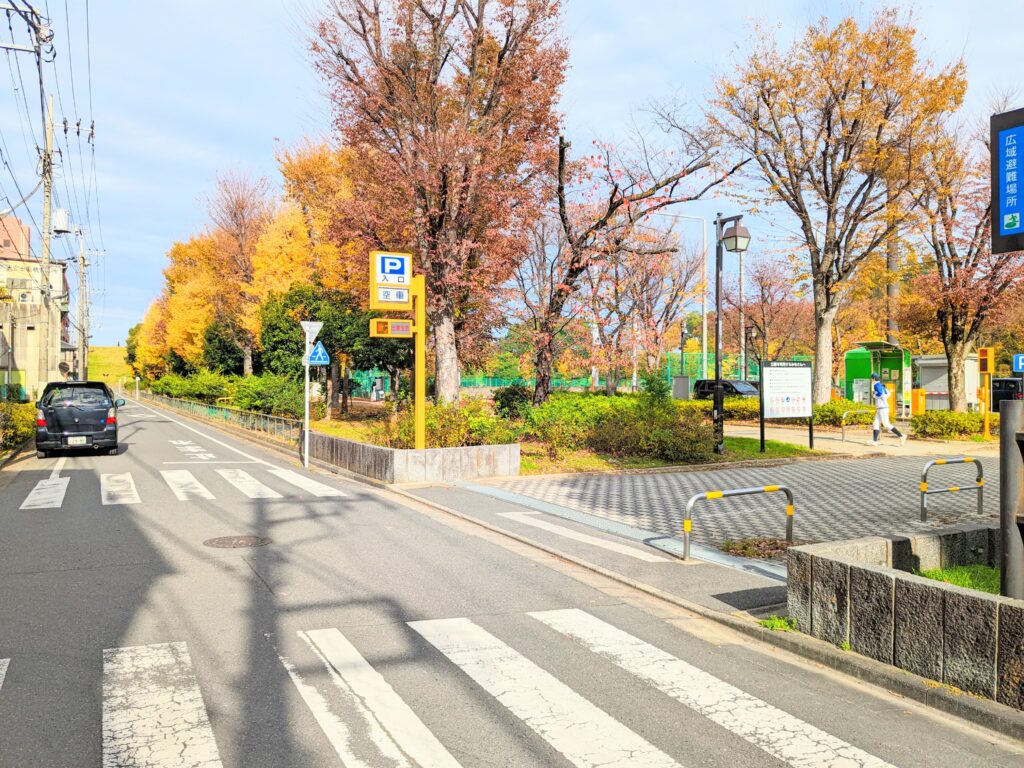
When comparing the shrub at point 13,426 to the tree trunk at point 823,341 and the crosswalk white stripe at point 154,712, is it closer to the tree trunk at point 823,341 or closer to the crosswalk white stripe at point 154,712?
the crosswalk white stripe at point 154,712

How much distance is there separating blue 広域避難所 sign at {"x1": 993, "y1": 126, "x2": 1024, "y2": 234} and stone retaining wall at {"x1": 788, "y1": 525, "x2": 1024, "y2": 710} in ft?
7.31

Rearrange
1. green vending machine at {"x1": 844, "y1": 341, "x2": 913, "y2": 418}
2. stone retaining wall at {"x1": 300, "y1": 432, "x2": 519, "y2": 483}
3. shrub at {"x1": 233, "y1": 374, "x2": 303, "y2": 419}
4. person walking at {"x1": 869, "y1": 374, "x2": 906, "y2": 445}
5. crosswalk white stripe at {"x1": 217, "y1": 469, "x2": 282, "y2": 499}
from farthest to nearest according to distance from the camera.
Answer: green vending machine at {"x1": 844, "y1": 341, "x2": 913, "y2": 418}, shrub at {"x1": 233, "y1": 374, "x2": 303, "y2": 419}, person walking at {"x1": 869, "y1": 374, "x2": 906, "y2": 445}, stone retaining wall at {"x1": 300, "y1": 432, "x2": 519, "y2": 483}, crosswalk white stripe at {"x1": 217, "y1": 469, "x2": 282, "y2": 499}

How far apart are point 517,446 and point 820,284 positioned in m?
16.1

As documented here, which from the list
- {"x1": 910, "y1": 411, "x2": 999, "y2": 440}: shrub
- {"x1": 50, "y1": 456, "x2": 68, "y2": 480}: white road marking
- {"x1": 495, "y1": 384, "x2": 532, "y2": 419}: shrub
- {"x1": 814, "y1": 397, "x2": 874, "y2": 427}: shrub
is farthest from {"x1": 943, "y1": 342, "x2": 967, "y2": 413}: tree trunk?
{"x1": 50, "y1": 456, "x2": 68, "y2": 480}: white road marking

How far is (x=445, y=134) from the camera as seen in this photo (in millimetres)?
17938

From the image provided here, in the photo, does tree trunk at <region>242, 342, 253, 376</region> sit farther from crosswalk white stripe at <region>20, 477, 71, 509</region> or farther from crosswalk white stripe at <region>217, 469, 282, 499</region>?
crosswalk white stripe at <region>20, 477, 71, 509</region>

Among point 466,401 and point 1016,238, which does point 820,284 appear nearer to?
point 466,401

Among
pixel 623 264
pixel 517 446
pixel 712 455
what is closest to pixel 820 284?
pixel 623 264

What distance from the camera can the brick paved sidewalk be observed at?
970 cm

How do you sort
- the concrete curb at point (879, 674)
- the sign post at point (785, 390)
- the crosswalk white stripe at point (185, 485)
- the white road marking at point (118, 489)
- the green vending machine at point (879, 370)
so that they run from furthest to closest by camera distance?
the green vending machine at point (879, 370), the sign post at point (785, 390), the crosswalk white stripe at point (185, 485), the white road marking at point (118, 489), the concrete curb at point (879, 674)

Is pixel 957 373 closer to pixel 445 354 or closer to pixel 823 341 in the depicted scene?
pixel 823 341

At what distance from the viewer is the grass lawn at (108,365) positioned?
128875 millimetres

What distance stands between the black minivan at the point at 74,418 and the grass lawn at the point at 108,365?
113 m

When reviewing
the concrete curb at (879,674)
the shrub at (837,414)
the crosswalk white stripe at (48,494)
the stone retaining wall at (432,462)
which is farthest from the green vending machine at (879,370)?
the crosswalk white stripe at (48,494)
